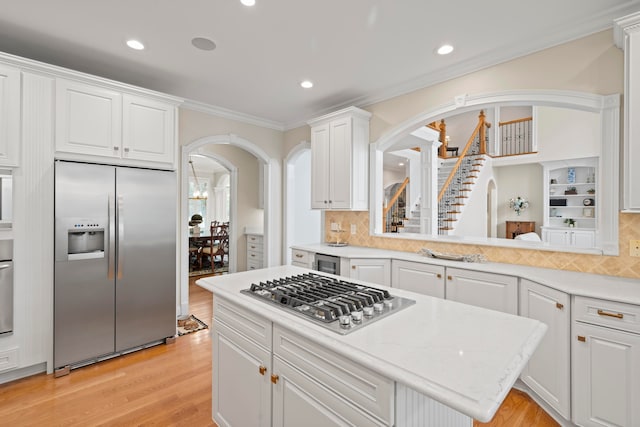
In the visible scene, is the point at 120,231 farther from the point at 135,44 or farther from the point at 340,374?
the point at 340,374

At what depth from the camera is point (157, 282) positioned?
3.19 m

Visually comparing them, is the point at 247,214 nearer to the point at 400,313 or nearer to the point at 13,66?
the point at 13,66

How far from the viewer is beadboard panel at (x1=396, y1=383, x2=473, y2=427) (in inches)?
39.1

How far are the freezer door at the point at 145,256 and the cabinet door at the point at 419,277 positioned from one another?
2.35 meters

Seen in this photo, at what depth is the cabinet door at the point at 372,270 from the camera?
3.23m

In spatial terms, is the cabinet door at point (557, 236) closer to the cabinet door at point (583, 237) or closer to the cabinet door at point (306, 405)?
the cabinet door at point (583, 237)

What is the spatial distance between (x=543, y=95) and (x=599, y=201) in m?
0.97

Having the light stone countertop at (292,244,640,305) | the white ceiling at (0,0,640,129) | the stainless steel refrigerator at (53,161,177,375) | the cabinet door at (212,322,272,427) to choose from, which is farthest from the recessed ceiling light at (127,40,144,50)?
the light stone countertop at (292,244,640,305)

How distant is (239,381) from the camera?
1.69 m

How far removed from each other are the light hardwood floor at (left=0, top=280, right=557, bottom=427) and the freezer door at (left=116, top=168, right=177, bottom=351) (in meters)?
0.31

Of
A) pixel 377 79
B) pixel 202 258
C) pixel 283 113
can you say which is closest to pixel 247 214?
pixel 202 258

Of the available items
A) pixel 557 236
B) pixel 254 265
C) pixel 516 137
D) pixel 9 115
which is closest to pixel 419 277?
pixel 9 115

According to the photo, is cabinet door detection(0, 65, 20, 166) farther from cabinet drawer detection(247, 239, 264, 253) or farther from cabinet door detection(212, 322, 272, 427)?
cabinet drawer detection(247, 239, 264, 253)

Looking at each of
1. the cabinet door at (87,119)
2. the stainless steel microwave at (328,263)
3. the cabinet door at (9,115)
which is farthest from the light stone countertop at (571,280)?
the cabinet door at (9,115)
